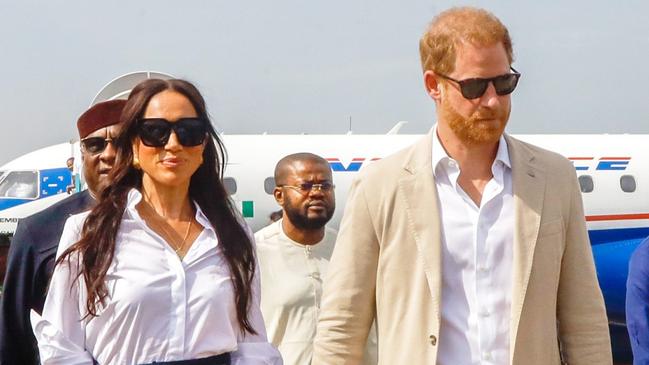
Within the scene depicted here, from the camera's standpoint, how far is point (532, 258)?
11.7 feet

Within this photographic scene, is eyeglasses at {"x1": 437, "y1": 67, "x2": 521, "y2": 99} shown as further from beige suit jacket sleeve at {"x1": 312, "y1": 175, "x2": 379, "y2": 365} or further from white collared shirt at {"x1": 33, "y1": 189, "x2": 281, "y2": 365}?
white collared shirt at {"x1": 33, "y1": 189, "x2": 281, "y2": 365}

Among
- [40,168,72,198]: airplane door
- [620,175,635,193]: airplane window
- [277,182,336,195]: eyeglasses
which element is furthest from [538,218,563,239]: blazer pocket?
[40,168,72,198]: airplane door

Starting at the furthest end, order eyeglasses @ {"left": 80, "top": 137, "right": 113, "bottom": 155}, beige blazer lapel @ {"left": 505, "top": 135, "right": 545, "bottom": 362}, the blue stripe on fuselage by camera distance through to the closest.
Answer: the blue stripe on fuselage → eyeglasses @ {"left": 80, "top": 137, "right": 113, "bottom": 155} → beige blazer lapel @ {"left": 505, "top": 135, "right": 545, "bottom": 362}

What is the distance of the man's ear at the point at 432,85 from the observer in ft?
12.2

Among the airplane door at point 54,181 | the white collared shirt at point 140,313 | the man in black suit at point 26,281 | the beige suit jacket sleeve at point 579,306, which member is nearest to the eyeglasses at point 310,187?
the man in black suit at point 26,281

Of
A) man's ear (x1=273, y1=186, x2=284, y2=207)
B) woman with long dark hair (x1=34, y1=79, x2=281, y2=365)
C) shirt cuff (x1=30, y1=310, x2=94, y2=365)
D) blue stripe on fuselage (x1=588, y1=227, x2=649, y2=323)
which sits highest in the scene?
woman with long dark hair (x1=34, y1=79, x2=281, y2=365)

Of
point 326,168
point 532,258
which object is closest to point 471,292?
point 532,258

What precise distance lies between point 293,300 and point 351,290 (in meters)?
1.91

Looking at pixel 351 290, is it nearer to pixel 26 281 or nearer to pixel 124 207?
pixel 124 207

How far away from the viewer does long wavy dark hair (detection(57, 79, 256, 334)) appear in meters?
3.39

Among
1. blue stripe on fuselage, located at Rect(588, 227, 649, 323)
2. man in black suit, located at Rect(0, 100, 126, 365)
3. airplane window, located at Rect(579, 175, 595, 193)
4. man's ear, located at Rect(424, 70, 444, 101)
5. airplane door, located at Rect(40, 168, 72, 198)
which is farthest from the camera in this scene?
airplane door, located at Rect(40, 168, 72, 198)

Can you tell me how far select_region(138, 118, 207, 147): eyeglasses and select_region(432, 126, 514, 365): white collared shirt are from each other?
0.85 m

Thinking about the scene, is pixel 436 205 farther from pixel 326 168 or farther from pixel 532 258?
pixel 326 168

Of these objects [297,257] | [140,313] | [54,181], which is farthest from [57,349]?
[54,181]
